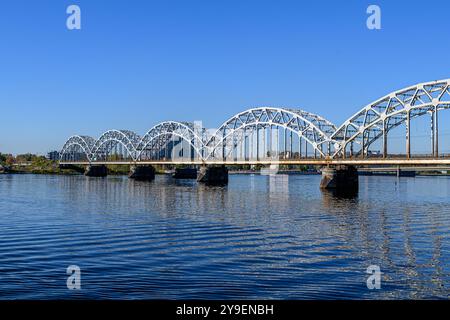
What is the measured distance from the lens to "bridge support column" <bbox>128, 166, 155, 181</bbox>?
160 meters

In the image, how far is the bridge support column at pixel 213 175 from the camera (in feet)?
407

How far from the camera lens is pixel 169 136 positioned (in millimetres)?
183125

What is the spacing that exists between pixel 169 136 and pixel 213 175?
6104cm

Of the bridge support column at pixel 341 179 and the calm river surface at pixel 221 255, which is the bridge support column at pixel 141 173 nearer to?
the bridge support column at pixel 341 179

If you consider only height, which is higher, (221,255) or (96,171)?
(96,171)

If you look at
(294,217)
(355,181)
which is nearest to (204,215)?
(294,217)

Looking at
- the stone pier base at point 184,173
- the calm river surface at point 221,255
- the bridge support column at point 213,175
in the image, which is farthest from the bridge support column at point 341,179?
the stone pier base at point 184,173

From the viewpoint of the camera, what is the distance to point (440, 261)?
23.9 metres

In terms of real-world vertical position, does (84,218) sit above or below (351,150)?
below

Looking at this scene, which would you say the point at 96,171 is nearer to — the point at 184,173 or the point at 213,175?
the point at 184,173

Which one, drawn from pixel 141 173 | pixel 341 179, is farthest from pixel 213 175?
pixel 341 179

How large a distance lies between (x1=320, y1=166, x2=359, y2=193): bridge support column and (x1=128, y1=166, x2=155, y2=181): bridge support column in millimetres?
83088
